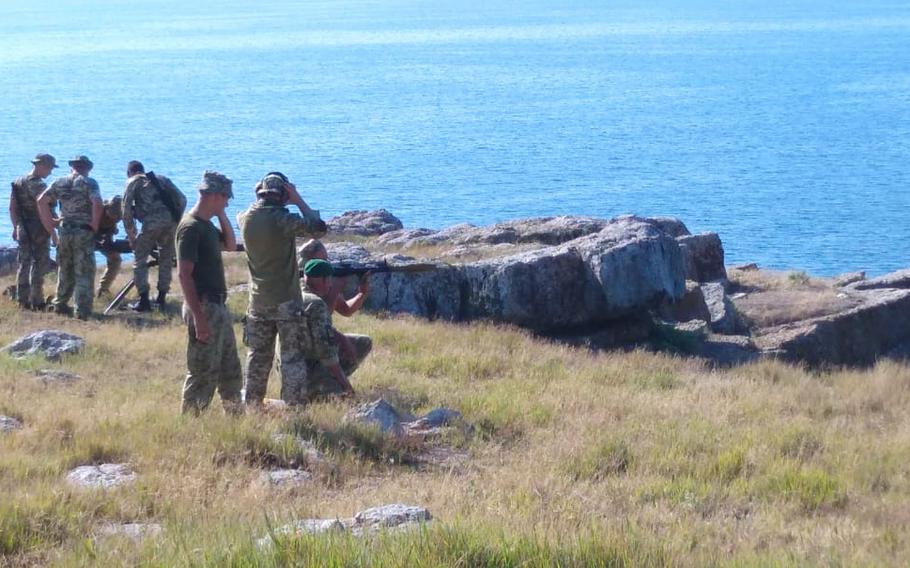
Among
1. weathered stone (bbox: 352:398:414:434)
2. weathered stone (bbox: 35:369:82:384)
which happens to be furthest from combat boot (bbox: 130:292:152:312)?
weathered stone (bbox: 352:398:414:434)

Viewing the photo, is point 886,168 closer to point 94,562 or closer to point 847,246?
point 847,246

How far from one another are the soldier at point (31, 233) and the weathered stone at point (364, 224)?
46.4 ft

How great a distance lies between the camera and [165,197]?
15.4m

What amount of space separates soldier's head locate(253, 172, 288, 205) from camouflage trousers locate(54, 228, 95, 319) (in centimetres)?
655

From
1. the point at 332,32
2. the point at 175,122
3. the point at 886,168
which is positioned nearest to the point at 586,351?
the point at 886,168

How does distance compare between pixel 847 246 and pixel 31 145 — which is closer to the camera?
pixel 847 246

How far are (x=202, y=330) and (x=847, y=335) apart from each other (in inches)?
451

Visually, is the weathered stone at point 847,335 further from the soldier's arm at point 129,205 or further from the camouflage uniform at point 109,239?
the camouflage uniform at point 109,239

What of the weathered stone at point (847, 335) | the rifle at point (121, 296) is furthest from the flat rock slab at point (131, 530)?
the weathered stone at point (847, 335)

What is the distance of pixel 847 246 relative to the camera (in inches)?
1960

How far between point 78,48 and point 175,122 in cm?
7051

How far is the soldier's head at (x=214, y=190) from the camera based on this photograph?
353 inches

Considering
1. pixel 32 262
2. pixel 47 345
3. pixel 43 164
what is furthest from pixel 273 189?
pixel 32 262

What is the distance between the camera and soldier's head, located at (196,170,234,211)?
8.96 metres
